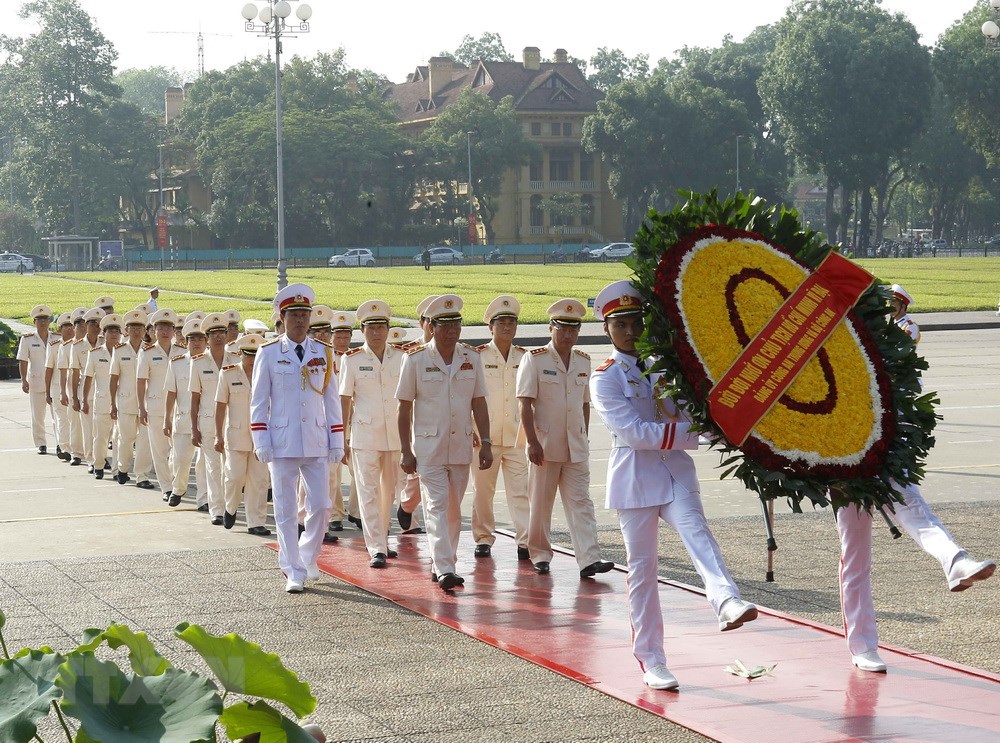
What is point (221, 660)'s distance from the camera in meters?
3.10

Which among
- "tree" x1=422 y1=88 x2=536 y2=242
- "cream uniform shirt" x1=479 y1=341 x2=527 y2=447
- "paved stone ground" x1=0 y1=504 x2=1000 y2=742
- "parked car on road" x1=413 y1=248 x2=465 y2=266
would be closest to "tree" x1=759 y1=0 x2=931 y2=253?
"tree" x1=422 y1=88 x2=536 y2=242

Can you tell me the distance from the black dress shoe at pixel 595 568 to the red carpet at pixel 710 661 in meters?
0.07

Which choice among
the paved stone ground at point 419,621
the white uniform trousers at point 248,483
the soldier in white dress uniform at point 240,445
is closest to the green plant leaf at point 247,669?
the paved stone ground at point 419,621

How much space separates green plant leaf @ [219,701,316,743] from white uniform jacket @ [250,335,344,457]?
240 inches

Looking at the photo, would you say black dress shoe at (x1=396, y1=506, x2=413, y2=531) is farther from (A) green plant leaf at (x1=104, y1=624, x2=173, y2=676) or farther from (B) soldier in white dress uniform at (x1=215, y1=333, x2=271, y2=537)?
(A) green plant leaf at (x1=104, y1=624, x2=173, y2=676)

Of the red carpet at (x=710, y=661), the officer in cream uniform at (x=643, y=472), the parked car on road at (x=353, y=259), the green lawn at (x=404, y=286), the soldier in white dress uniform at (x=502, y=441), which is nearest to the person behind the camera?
the red carpet at (x=710, y=661)

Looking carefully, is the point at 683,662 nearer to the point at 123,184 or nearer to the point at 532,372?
the point at 532,372

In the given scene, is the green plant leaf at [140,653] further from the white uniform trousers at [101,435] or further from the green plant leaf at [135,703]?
the white uniform trousers at [101,435]

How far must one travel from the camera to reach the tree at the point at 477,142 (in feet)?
303

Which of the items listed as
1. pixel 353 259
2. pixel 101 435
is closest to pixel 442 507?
pixel 101 435

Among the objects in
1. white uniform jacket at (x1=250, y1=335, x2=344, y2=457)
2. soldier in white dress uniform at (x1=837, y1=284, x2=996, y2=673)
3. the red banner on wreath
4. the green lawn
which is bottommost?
the green lawn

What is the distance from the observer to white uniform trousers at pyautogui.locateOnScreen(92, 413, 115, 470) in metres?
14.6

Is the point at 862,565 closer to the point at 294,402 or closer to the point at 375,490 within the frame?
the point at 294,402

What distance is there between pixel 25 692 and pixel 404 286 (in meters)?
55.0
